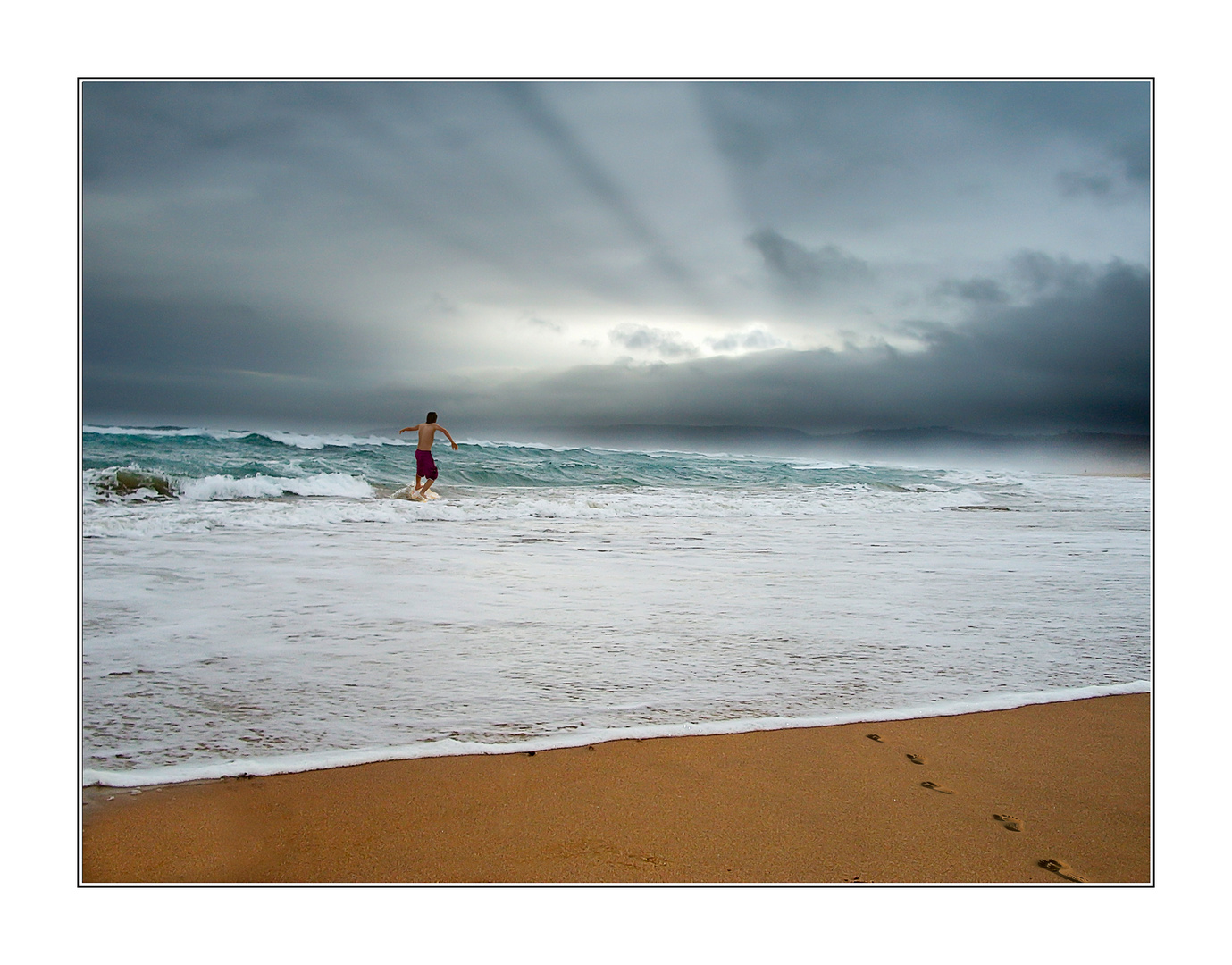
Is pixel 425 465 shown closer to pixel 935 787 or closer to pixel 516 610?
pixel 516 610

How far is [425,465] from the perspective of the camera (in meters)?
5.13

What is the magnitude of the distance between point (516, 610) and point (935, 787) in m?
1.60

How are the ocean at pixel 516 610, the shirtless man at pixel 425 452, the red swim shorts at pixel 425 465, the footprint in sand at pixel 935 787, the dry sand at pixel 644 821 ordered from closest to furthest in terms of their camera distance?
the dry sand at pixel 644 821 → the footprint in sand at pixel 935 787 → the ocean at pixel 516 610 → the shirtless man at pixel 425 452 → the red swim shorts at pixel 425 465

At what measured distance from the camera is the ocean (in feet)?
5.75

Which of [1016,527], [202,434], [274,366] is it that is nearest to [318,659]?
[274,366]

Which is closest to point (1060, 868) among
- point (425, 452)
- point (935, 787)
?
point (935, 787)

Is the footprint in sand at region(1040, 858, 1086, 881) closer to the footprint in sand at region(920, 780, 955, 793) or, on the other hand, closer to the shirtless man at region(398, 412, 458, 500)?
the footprint in sand at region(920, 780, 955, 793)

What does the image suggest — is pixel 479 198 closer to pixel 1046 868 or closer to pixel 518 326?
pixel 518 326

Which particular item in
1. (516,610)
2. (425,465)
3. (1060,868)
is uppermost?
(425,465)

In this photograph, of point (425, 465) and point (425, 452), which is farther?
point (425, 465)

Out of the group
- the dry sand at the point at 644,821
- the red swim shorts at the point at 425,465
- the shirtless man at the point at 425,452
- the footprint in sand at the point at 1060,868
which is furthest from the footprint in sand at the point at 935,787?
the red swim shorts at the point at 425,465

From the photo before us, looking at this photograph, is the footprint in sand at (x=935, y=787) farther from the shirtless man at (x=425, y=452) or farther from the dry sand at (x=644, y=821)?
the shirtless man at (x=425, y=452)

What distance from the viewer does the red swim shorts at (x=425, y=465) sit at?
4.62 meters

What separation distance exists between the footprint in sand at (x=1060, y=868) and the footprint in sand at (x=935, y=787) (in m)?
0.19
